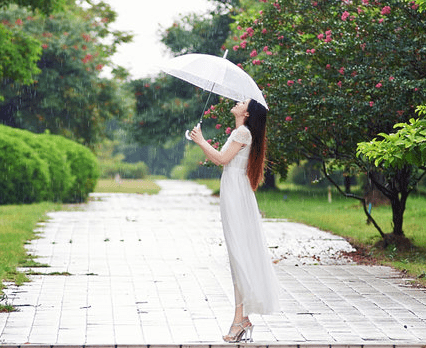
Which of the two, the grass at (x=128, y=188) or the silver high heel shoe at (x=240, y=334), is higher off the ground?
the silver high heel shoe at (x=240, y=334)

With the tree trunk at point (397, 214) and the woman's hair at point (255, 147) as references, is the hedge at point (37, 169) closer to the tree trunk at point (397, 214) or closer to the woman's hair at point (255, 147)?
the tree trunk at point (397, 214)

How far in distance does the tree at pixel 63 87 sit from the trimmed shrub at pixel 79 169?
5107 mm

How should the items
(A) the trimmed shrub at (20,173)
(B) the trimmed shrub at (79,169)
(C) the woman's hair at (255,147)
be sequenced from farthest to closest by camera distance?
1. (B) the trimmed shrub at (79,169)
2. (A) the trimmed shrub at (20,173)
3. (C) the woman's hair at (255,147)

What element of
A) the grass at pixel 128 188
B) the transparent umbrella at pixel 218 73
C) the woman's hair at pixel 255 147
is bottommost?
the grass at pixel 128 188

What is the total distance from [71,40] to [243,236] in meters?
26.6

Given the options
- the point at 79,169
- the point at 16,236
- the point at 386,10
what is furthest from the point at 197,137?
the point at 79,169

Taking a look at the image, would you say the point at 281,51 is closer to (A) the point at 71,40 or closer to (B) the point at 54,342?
(B) the point at 54,342

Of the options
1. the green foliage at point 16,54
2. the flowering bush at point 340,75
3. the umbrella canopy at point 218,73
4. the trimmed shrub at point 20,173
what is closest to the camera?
the umbrella canopy at point 218,73

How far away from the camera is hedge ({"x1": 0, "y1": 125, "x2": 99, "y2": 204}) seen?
69.6 ft

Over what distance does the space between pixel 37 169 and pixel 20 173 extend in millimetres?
550

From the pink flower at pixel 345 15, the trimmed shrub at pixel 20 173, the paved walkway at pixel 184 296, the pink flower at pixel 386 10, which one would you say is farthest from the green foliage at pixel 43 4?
the pink flower at pixel 386 10

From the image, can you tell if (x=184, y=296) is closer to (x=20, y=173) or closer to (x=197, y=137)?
(x=197, y=137)

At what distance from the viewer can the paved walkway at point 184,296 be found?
624cm

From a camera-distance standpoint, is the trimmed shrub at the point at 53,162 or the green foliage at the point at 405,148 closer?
the green foliage at the point at 405,148
